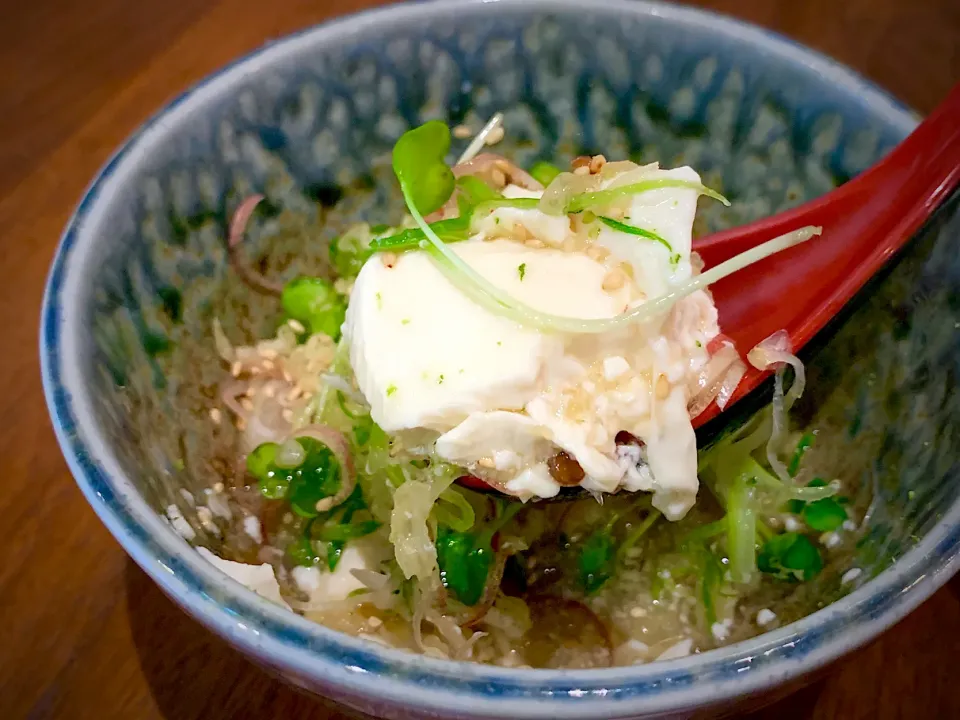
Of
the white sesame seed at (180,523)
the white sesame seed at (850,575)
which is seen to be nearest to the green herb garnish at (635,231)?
the white sesame seed at (850,575)

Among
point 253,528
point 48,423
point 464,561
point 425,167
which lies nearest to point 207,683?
point 253,528

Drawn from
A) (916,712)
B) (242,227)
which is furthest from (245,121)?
(916,712)

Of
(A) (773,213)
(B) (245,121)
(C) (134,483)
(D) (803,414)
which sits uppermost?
(B) (245,121)

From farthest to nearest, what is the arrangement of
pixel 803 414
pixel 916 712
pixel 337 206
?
pixel 337 206 → pixel 803 414 → pixel 916 712

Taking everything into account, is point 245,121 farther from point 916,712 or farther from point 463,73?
point 916,712

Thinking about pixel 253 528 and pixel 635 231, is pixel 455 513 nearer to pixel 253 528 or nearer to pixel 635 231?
pixel 253 528

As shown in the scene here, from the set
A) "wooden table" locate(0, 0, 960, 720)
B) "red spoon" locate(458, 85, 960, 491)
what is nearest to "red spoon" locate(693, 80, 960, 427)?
"red spoon" locate(458, 85, 960, 491)

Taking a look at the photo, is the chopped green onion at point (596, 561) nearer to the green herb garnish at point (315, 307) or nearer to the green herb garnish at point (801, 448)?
the green herb garnish at point (801, 448)
